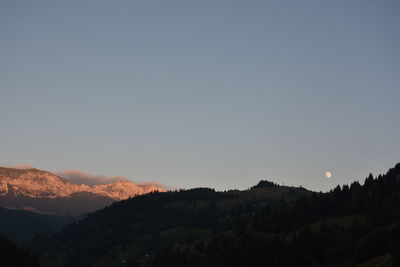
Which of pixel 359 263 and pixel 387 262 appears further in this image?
pixel 359 263

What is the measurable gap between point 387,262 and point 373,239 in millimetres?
41442

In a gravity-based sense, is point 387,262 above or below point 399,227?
below

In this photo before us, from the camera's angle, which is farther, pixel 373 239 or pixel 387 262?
pixel 373 239

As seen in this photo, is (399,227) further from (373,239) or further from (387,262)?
(387,262)

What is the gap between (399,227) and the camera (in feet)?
621

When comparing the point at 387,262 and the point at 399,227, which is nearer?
the point at 387,262

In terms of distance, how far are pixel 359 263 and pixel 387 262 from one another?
1435 inches

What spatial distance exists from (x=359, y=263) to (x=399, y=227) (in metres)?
17.4

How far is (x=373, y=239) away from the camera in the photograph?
198 m

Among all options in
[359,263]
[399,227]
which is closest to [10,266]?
[359,263]

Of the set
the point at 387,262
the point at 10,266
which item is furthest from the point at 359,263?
the point at 10,266

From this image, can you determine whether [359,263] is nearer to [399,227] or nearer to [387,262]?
[399,227]

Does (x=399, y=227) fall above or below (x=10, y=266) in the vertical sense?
above

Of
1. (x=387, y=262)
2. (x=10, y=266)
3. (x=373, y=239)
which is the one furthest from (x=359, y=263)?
(x=10, y=266)
